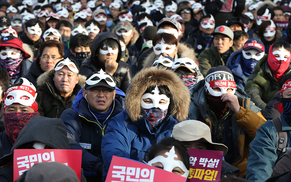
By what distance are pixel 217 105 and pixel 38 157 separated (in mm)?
2749

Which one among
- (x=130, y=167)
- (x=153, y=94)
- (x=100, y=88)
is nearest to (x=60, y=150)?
(x=130, y=167)

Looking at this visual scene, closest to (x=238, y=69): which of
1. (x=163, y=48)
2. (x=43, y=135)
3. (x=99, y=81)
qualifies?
(x=163, y=48)

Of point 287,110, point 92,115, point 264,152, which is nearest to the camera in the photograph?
point 264,152

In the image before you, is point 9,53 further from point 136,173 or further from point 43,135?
point 136,173

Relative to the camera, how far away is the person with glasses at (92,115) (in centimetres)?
427

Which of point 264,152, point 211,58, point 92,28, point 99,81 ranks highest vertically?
point 92,28

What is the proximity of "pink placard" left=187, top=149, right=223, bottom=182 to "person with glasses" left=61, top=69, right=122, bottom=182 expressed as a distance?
1.30 m

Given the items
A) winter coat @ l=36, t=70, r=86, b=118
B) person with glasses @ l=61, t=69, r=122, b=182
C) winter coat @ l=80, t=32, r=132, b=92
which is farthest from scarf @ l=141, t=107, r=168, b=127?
winter coat @ l=80, t=32, r=132, b=92

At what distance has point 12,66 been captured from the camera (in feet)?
23.3

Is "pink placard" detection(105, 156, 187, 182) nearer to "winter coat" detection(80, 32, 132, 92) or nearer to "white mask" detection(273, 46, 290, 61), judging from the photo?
"winter coat" detection(80, 32, 132, 92)

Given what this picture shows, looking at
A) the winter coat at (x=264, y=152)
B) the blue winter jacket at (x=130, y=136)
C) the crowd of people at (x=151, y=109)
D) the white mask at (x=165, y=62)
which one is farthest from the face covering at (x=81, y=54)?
the winter coat at (x=264, y=152)

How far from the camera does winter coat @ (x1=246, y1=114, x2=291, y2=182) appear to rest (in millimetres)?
3607

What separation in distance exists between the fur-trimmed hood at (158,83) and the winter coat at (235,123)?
2.19 feet

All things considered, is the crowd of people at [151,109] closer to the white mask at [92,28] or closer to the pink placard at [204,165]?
the pink placard at [204,165]
